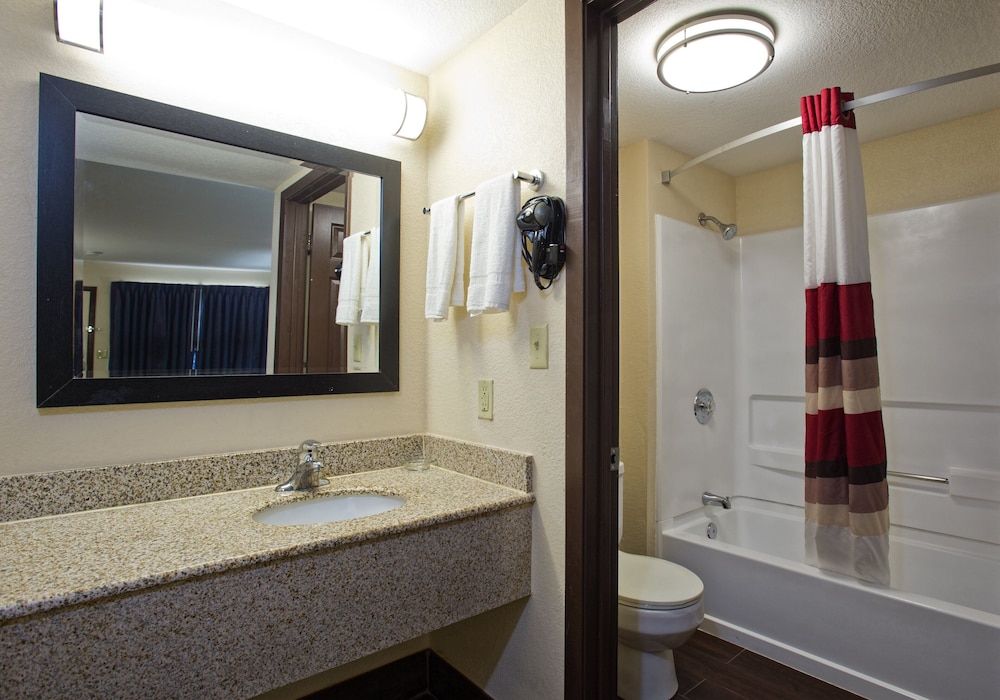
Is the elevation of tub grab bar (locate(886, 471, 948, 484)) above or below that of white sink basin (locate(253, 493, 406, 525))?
below

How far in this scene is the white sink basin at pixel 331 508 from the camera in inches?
56.5

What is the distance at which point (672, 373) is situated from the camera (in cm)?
252

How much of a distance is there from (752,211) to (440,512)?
2319 millimetres

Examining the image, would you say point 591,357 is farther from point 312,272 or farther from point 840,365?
point 840,365

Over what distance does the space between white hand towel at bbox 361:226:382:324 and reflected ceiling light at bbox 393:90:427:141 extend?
33cm

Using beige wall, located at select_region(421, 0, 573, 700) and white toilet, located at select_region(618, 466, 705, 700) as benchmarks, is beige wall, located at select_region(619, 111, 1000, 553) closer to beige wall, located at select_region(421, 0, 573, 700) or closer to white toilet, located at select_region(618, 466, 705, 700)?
white toilet, located at select_region(618, 466, 705, 700)

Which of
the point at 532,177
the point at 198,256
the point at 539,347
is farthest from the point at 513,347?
the point at 198,256

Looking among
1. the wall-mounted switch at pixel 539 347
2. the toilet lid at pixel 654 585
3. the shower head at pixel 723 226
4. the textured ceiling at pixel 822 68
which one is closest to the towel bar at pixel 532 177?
the wall-mounted switch at pixel 539 347

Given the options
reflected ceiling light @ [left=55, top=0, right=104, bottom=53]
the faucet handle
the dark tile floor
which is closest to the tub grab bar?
the dark tile floor

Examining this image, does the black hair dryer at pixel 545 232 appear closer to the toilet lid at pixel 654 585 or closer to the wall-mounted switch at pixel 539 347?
the wall-mounted switch at pixel 539 347

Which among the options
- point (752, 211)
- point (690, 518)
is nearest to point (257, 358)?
point (690, 518)

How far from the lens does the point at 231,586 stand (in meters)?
0.99

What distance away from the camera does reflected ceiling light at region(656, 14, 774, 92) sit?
170 centimetres

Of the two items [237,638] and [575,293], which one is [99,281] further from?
[575,293]
